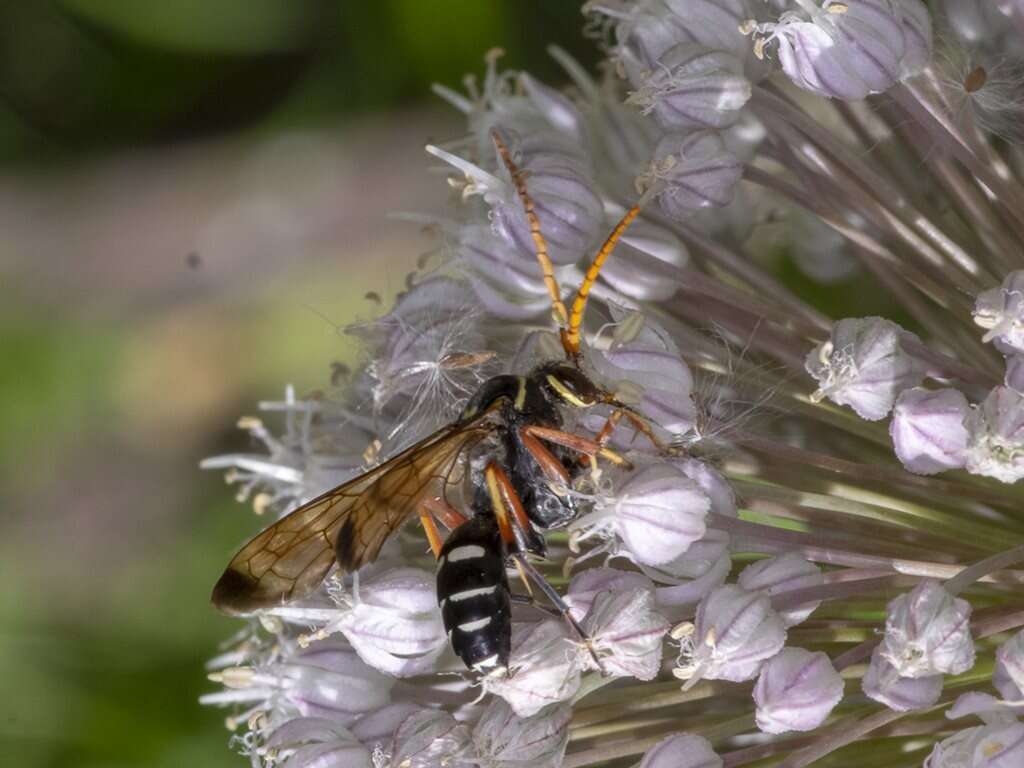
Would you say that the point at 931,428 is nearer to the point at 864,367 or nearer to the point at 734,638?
the point at 864,367

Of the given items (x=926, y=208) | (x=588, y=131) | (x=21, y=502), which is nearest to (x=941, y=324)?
(x=926, y=208)

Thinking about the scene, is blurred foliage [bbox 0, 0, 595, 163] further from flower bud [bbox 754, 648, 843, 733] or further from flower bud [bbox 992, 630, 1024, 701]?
flower bud [bbox 992, 630, 1024, 701]

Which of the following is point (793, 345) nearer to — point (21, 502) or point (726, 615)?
point (726, 615)

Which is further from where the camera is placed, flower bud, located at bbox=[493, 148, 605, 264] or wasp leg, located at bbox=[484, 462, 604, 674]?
flower bud, located at bbox=[493, 148, 605, 264]

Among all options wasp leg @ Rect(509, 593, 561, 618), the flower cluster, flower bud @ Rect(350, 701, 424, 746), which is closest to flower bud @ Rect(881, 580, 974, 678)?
the flower cluster

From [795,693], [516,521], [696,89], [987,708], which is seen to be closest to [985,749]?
[987,708]

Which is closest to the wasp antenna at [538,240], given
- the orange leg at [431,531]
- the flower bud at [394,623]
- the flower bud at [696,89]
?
the flower bud at [696,89]
